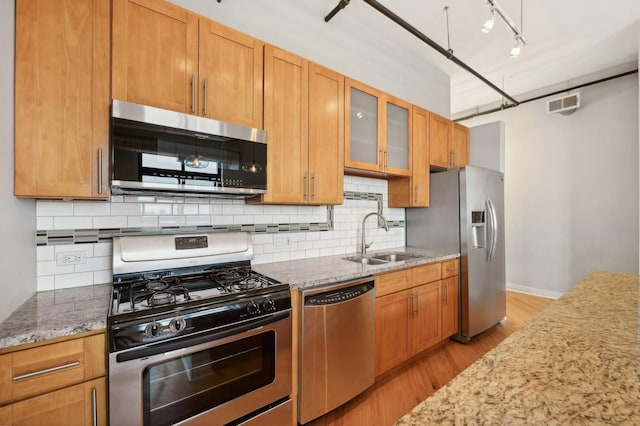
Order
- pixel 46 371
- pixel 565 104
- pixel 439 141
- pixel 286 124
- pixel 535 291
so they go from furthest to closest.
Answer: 1. pixel 535 291
2. pixel 565 104
3. pixel 439 141
4. pixel 286 124
5. pixel 46 371

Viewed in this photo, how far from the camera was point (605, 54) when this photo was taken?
3.37 metres

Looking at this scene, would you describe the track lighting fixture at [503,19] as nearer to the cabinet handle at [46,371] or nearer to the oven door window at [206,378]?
the oven door window at [206,378]

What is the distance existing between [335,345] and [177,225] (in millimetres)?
1298

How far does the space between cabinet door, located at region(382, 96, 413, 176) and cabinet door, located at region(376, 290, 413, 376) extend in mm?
1197

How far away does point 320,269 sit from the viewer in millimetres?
2043

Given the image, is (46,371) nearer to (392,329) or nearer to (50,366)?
(50,366)

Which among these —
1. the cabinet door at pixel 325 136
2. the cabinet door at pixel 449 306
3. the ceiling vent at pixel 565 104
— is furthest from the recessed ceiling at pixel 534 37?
the cabinet door at pixel 449 306

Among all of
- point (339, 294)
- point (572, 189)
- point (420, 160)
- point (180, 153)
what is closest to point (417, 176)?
point (420, 160)

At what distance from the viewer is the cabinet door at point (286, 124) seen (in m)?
1.94

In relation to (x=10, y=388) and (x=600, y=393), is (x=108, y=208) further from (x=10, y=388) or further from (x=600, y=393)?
(x=600, y=393)

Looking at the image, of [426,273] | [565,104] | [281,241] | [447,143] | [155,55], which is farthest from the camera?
[565,104]

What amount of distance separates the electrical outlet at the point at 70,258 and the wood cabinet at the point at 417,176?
2.71m

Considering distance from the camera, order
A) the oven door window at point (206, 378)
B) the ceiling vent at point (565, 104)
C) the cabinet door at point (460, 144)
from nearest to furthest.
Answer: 1. the oven door window at point (206, 378)
2. the cabinet door at point (460, 144)
3. the ceiling vent at point (565, 104)

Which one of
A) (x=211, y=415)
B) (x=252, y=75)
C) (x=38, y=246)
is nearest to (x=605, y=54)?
(x=252, y=75)
